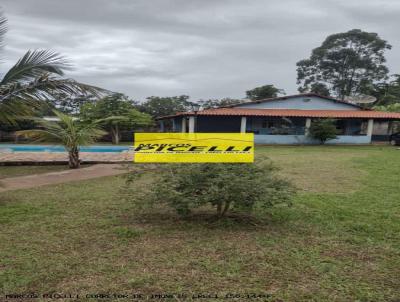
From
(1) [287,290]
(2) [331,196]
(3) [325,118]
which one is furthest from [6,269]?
(3) [325,118]

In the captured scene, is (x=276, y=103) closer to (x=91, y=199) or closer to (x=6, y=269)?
(x=91, y=199)

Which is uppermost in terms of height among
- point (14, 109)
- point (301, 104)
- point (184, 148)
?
point (301, 104)

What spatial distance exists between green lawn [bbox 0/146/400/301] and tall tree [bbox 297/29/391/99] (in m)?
41.7

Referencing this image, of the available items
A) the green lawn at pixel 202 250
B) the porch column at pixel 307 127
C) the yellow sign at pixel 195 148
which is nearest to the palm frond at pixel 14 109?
the green lawn at pixel 202 250

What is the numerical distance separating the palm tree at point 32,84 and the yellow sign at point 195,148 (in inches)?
59.3

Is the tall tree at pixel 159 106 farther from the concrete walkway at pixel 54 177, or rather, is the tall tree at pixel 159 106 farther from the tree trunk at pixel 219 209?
the tree trunk at pixel 219 209

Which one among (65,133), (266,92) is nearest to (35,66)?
(65,133)

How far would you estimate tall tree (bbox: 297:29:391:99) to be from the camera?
138 feet

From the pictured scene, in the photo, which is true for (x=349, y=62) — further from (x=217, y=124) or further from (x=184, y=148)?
(x=184, y=148)

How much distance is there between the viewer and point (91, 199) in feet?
19.3

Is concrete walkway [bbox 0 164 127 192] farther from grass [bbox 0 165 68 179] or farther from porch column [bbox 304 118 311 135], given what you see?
porch column [bbox 304 118 311 135]

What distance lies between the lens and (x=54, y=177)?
8.36 m

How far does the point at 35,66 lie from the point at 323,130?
19.8 meters

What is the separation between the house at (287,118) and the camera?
23.6 metres
